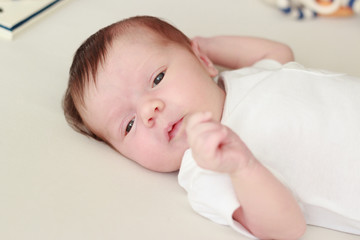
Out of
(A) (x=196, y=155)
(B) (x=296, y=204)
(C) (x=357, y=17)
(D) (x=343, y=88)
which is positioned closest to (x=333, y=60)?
(C) (x=357, y=17)

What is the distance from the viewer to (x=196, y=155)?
715 millimetres

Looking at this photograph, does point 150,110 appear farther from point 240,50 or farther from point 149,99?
point 240,50

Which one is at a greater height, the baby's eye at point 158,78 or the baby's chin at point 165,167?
the baby's eye at point 158,78

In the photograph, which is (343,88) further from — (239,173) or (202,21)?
(202,21)

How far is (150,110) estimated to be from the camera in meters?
0.88

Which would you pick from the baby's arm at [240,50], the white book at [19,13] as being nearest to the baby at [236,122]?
the baby's arm at [240,50]

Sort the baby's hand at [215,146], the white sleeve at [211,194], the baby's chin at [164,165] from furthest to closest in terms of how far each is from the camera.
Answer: the baby's chin at [164,165] → the white sleeve at [211,194] → the baby's hand at [215,146]

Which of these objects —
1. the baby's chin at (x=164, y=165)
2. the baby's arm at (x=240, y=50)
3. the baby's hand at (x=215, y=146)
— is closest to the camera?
the baby's hand at (x=215, y=146)

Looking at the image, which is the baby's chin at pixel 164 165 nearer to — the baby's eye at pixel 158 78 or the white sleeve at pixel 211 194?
the white sleeve at pixel 211 194

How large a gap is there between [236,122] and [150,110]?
0.16 m

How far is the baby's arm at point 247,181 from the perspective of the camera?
0.70 metres

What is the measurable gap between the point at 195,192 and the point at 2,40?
670mm

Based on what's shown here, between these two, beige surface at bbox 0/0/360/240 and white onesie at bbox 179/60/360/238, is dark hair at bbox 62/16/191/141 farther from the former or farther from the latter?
white onesie at bbox 179/60/360/238

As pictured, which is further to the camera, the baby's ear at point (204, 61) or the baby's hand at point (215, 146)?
the baby's ear at point (204, 61)
